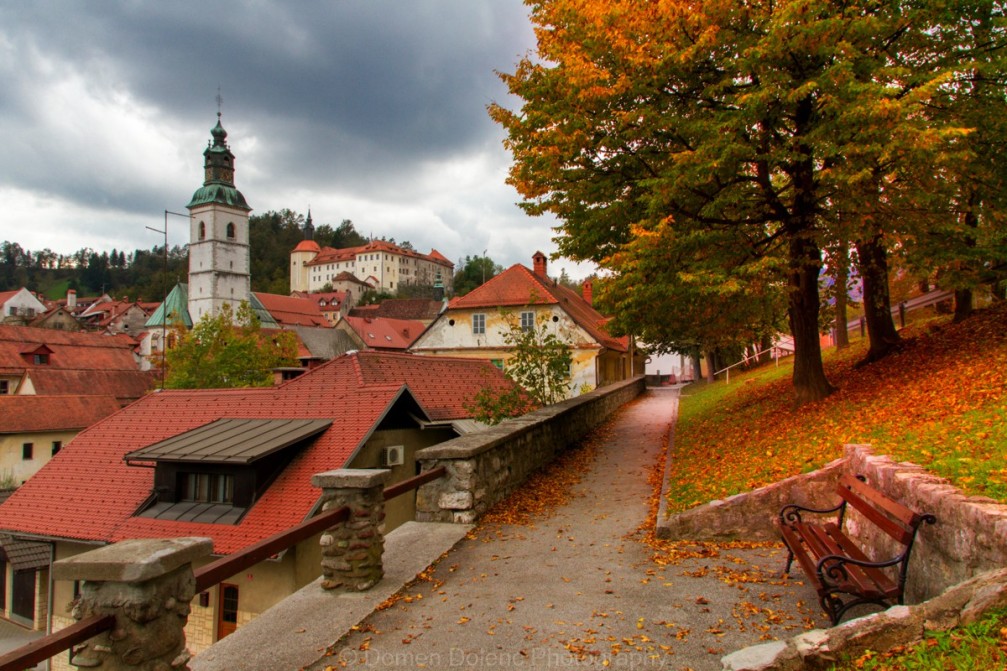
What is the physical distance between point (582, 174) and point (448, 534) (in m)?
6.88

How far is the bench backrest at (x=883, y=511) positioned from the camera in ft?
12.1

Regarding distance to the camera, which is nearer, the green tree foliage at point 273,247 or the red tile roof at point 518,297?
the red tile roof at point 518,297

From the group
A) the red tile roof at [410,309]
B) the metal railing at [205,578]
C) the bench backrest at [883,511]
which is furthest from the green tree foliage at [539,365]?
the red tile roof at [410,309]

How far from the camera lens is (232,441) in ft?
48.9

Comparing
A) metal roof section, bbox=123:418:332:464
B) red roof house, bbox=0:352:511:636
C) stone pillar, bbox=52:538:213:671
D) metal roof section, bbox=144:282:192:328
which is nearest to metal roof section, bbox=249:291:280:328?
metal roof section, bbox=144:282:192:328

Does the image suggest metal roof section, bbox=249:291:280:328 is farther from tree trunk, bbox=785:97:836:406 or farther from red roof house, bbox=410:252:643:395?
tree trunk, bbox=785:97:836:406

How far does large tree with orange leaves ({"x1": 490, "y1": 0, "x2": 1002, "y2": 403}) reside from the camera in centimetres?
883

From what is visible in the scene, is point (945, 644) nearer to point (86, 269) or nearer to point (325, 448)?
point (325, 448)

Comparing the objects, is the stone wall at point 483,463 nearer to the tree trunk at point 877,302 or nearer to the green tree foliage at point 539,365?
the green tree foliage at point 539,365

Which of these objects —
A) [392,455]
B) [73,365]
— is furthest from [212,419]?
[73,365]

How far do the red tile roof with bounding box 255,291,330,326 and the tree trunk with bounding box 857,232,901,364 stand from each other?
3283 inches

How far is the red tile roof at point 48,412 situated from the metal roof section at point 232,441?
2618cm

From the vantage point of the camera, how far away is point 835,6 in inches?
367

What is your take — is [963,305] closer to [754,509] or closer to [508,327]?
[754,509]
